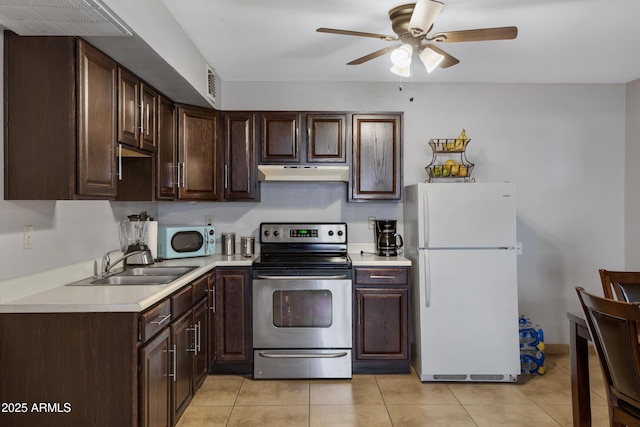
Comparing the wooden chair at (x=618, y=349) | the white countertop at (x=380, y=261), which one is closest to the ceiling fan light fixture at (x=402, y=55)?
the wooden chair at (x=618, y=349)

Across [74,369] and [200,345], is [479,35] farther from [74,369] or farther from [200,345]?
[200,345]

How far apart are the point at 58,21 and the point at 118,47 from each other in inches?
15.3

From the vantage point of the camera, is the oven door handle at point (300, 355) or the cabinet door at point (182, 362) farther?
the oven door handle at point (300, 355)

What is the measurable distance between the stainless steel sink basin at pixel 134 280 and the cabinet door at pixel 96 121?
23.6 inches

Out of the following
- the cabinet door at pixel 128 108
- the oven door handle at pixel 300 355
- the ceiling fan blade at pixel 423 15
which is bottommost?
the oven door handle at pixel 300 355

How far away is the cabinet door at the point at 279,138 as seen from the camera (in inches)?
152

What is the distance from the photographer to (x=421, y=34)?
2.35 m

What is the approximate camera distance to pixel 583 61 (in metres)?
3.49

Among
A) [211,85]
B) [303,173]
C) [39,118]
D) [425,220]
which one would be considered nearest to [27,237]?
[39,118]

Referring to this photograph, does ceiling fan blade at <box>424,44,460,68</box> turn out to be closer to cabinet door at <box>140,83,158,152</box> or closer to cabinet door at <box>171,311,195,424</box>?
cabinet door at <box>140,83,158,152</box>

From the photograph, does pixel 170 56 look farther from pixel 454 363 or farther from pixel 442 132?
pixel 454 363

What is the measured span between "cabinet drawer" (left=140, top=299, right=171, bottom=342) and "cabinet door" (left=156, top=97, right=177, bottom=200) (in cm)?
115

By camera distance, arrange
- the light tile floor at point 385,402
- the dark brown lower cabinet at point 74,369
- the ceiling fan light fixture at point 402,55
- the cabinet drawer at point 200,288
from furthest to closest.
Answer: the cabinet drawer at point 200,288 < the light tile floor at point 385,402 < the ceiling fan light fixture at point 402,55 < the dark brown lower cabinet at point 74,369

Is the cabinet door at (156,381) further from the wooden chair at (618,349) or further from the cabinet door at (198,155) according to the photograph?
the wooden chair at (618,349)
